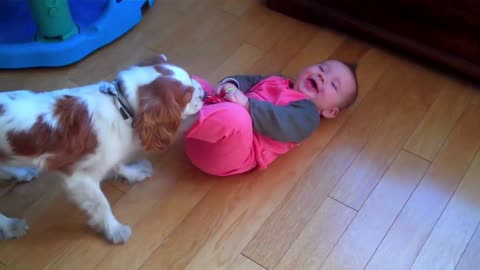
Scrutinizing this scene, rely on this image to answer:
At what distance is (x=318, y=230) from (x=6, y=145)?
0.95 metres

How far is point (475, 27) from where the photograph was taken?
76.0 inches

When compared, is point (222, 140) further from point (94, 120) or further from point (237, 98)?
point (94, 120)

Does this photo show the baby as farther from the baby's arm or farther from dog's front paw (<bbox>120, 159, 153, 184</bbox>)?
dog's front paw (<bbox>120, 159, 153, 184</bbox>)

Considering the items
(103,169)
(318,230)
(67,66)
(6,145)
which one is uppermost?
(6,145)

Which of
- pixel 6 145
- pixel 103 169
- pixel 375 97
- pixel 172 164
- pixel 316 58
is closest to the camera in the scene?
pixel 6 145

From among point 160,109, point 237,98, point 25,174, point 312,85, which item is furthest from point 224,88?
point 25,174

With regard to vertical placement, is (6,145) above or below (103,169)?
above

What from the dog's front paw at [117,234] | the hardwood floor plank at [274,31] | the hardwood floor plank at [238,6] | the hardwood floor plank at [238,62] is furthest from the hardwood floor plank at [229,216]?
the hardwood floor plank at [238,6]

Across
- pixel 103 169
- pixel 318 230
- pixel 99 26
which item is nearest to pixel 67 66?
pixel 99 26

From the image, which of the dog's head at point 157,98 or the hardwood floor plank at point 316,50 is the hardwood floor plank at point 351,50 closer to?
the hardwood floor plank at point 316,50

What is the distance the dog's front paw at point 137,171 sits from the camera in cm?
174

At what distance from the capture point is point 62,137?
1.34 m

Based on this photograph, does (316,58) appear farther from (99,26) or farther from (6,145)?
(6,145)

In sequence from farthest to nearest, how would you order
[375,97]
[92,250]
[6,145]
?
[375,97] < [92,250] < [6,145]
